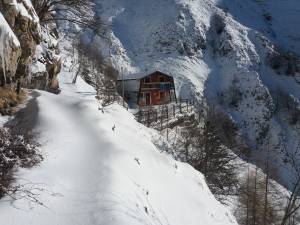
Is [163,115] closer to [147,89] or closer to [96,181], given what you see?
[147,89]

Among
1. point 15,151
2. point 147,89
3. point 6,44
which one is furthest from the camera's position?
point 147,89

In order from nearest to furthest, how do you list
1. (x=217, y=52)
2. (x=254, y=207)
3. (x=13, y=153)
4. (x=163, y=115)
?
(x=13, y=153), (x=254, y=207), (x=163, y=115), (x=217, y=52)

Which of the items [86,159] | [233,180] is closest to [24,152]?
[86,159]

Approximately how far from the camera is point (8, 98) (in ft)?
43.7

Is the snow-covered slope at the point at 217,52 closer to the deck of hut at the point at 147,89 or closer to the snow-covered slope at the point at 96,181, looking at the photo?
the deck of hut at the point at 147,89

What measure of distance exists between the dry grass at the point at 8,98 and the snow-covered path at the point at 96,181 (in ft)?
1.96

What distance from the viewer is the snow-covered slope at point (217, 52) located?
68812 millimetres

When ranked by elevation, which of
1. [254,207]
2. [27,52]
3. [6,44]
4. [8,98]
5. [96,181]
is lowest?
[254,207]

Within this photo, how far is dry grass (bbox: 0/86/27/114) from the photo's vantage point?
1268 cm

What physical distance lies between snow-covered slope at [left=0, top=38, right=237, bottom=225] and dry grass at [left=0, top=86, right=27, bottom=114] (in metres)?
0.72

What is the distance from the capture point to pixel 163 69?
237 feet

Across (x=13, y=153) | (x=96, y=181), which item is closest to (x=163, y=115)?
(x=96, y=181)

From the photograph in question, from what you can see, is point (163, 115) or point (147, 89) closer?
point (163, 115)

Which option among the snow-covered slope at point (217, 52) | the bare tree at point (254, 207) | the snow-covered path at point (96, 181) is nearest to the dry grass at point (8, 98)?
the snow-covered path at point (96, 181)
